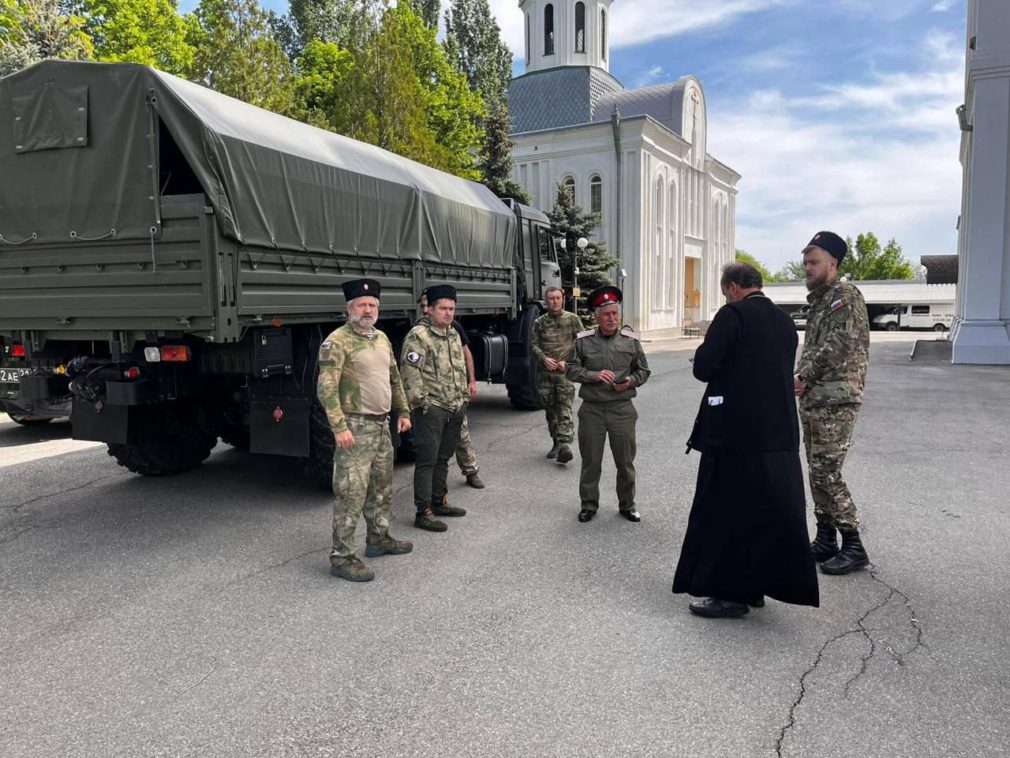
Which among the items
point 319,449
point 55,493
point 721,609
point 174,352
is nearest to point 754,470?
point 721,609

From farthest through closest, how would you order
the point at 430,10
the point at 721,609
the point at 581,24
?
the point at 430,10 < the point at 581,24 < the point at 721,609

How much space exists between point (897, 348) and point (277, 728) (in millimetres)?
26470

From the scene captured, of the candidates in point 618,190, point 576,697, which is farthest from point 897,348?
point 576,697

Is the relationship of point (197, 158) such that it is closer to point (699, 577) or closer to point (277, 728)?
point (277, 728)

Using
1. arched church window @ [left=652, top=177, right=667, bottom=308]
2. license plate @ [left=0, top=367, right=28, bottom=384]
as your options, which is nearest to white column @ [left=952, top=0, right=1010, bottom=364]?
arched church window @ [left=652, top=177, right=667, bottom=308]

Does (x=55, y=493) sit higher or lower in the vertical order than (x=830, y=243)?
lower

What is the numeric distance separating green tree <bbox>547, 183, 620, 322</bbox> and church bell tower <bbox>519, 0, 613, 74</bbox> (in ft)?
44.0

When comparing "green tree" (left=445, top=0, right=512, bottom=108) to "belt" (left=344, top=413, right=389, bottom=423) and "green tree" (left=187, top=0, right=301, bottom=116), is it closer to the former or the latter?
"green tree" (left=187, top=0, right=301, bottom=116)

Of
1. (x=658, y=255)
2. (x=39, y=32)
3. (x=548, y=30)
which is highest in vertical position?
Result: (x=548, y=30)

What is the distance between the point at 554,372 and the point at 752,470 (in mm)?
3914

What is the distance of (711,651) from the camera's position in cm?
348

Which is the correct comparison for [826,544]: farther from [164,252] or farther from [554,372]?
[164,252]

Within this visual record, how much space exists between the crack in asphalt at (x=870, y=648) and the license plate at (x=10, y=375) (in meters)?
5.67

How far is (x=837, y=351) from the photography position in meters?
4.40
